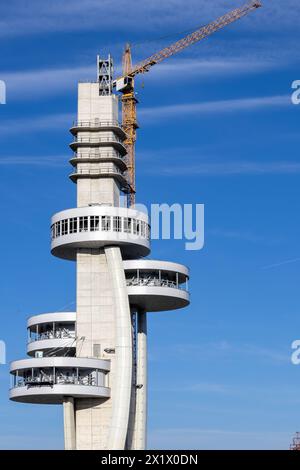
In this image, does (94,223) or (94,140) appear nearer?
(94,223)

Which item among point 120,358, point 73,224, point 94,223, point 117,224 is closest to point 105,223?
point 94,223

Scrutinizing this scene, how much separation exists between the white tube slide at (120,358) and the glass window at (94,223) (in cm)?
418

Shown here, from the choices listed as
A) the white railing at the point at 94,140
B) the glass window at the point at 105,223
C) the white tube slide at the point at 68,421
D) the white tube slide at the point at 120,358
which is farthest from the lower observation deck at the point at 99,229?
the white tube slide at the point at 68,421

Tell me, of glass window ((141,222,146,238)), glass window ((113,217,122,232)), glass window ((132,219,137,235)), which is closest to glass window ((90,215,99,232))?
glass window ((113,217,122,232))

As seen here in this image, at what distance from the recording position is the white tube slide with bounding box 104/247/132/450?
158375 mm

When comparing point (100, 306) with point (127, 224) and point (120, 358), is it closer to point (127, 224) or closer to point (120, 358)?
point (120, 358)

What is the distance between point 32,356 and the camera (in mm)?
173250

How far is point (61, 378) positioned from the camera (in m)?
158

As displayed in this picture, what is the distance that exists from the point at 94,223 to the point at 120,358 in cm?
2040

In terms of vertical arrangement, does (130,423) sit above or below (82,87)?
below
